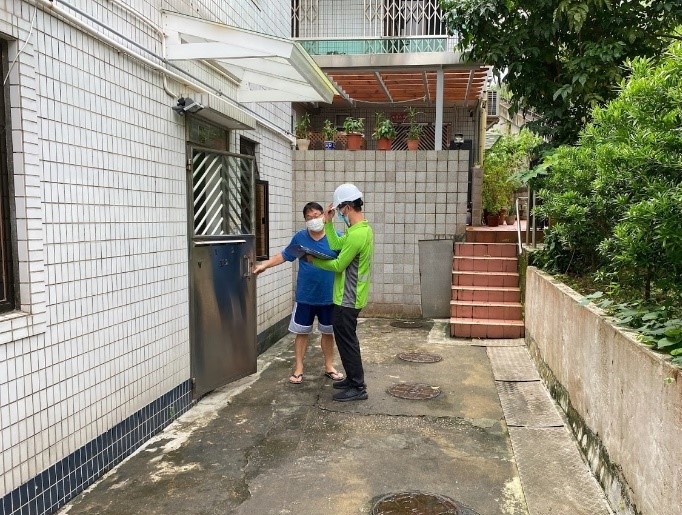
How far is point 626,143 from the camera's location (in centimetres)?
311

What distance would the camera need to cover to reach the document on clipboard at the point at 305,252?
469 centimetres

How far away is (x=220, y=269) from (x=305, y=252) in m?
0.80

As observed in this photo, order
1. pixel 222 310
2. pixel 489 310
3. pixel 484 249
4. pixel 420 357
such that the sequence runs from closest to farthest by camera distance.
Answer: pixel 222 310 < pixel 420 357 < pixel 489 310 < pixel 484 249

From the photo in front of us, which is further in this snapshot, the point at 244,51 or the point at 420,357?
the point at 420,357

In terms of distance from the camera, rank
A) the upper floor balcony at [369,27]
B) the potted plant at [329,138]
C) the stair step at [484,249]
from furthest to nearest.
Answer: the upper floor balcony at [369,27] → the potted plant at [329,138] → the stair step at [484,249]

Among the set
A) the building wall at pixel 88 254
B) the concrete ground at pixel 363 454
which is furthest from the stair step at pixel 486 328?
the building wall at pixel 88 254

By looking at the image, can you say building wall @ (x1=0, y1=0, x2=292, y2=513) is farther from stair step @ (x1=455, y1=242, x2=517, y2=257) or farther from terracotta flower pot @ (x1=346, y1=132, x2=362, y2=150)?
stair step @ (x1=455, y1=242, x2=517, y2=257)

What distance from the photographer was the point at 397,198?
8336mm

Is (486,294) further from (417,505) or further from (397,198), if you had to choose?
(417,505)

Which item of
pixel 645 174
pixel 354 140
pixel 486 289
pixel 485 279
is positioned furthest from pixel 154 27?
pixel 485 279

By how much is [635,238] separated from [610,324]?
2.05 ft

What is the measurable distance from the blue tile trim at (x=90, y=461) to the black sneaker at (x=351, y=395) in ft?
4.51

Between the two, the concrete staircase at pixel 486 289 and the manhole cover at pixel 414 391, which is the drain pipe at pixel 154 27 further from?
the concrete staircase at pixel 486 289

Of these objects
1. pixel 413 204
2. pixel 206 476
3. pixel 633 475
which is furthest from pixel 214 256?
pixel 413 204
